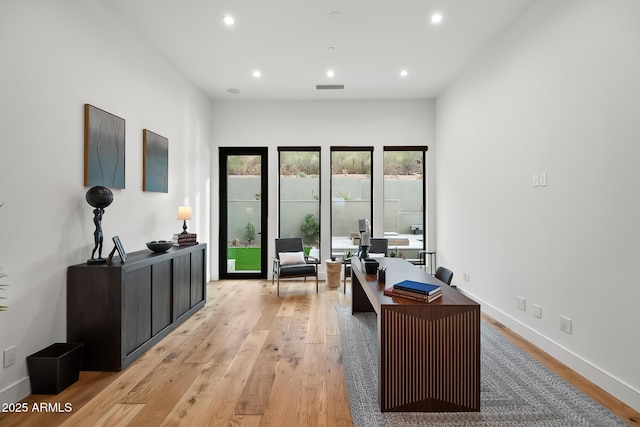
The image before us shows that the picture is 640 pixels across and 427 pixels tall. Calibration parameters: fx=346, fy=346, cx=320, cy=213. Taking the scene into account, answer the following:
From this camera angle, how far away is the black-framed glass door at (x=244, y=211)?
6.70 metres

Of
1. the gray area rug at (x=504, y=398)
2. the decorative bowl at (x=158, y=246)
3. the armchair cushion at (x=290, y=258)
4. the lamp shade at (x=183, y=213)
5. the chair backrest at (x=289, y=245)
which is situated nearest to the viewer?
the gray area rug at (x=504, y=398)

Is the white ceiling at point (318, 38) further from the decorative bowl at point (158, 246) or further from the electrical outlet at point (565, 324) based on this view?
the electrical outlet at point (565, 324)

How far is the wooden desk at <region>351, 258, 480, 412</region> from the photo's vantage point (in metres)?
2.27

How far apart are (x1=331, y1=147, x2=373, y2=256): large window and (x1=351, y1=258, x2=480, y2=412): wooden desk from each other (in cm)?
447

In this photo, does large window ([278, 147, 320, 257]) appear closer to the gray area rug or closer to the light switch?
the gray area rug

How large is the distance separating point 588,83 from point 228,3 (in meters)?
3.38

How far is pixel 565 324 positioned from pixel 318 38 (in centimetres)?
400

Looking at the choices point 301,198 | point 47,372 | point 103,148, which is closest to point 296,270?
point 301,198

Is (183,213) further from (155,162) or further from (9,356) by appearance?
(9,356)

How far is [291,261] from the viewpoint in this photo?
5734mm

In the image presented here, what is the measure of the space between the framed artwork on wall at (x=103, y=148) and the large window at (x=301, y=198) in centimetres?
339

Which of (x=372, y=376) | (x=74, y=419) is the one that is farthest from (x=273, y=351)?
(x=74, y=419)

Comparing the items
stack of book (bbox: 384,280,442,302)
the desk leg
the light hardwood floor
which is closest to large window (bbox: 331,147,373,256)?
the desk leg

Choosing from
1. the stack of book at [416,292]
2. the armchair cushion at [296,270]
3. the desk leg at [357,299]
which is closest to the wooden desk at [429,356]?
the stack of book at [416,292]
